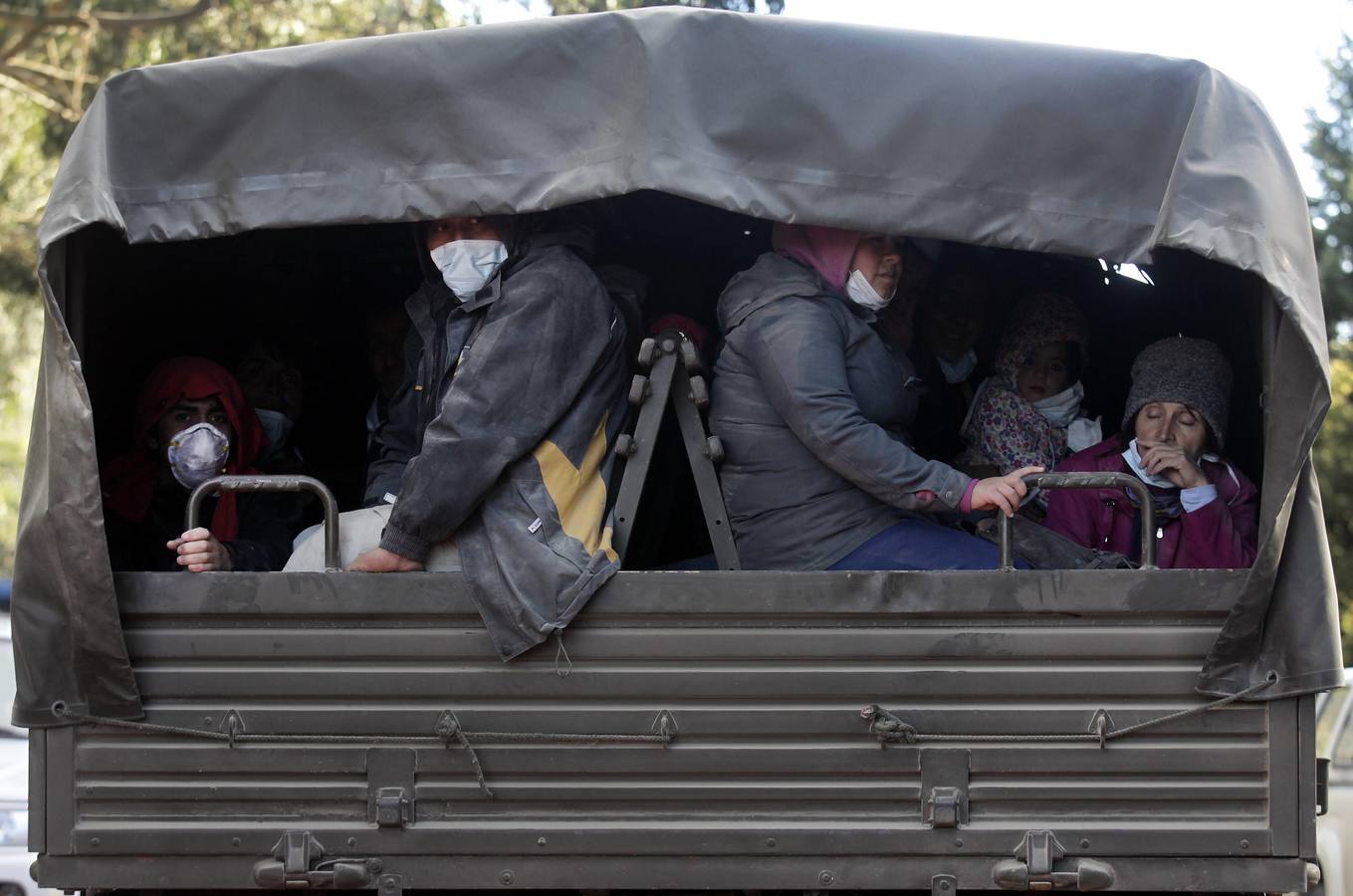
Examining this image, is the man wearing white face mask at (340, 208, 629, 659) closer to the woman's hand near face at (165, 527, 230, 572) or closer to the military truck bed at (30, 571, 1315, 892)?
the military truck bed at (30, 571, 1315, 892)

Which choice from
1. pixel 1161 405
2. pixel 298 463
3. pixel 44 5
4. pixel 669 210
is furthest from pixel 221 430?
pixel 44 5

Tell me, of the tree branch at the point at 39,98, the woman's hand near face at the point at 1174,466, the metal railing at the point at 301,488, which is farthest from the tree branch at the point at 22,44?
the woman's hand near face at the point at 1174,466

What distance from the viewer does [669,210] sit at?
5.17 meters

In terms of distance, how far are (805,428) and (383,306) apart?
2143 millimetres

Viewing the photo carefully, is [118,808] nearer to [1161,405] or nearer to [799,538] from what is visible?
[799,538]

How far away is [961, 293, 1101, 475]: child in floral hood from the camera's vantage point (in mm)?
4980

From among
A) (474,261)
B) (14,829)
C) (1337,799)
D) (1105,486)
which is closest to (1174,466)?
(1105,486)

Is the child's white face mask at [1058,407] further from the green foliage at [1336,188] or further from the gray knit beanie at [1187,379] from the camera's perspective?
the green foliage at [1336,188]

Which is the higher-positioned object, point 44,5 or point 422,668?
point 44,5

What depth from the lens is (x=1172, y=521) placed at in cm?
435

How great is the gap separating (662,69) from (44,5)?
10.1m

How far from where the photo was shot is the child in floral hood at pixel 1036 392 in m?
4.98

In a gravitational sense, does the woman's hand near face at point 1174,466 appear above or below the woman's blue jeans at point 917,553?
above

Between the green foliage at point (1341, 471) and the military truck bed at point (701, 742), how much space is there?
14.0 meters
